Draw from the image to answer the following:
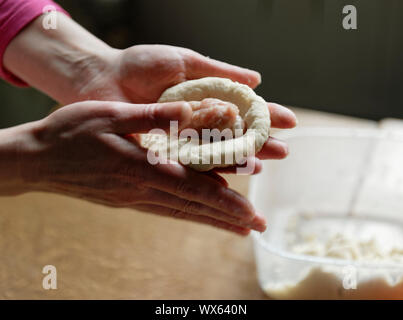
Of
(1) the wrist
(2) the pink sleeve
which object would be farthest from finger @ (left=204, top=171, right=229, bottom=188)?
(2) the pink sleeve

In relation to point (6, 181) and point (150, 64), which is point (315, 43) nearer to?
point (150, 64)

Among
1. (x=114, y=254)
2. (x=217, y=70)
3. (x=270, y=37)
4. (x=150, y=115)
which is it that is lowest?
(x=114, y=254)

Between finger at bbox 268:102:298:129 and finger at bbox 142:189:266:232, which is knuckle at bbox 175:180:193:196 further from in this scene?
finger at bbox 268:102:298:129

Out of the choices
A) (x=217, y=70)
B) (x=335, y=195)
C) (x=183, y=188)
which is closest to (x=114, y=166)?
(x=183, y=188)

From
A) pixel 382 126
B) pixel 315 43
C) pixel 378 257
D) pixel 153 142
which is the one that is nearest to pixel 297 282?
pixel 378 257

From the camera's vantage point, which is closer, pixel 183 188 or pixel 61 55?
pixel 183 188

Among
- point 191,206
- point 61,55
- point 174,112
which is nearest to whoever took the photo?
point 174,112

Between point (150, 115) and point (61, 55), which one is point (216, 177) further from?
point (61, 55)
